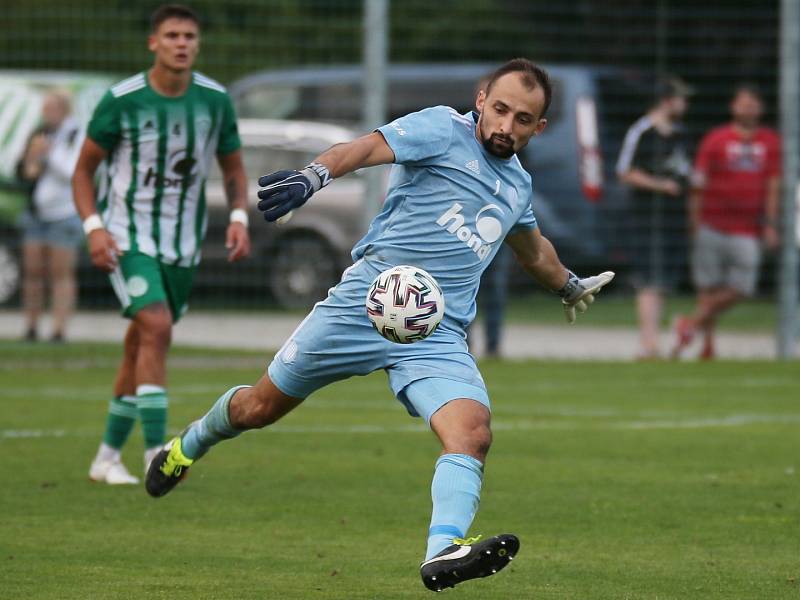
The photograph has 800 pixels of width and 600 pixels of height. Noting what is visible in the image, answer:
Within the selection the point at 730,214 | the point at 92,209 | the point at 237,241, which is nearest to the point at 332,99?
the point at 730,214

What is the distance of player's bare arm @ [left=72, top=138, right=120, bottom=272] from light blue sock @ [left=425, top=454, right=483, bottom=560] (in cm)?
314

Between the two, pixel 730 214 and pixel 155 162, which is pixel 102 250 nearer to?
pixel 155 162

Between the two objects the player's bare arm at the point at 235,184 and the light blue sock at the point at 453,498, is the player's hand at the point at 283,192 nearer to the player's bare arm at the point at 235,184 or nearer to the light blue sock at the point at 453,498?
the light blue sock at the point at 453,498

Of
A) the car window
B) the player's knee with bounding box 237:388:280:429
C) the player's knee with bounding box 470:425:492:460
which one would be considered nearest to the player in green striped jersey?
the player's knee with bounding box 237:388:280:429

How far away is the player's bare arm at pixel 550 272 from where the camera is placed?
21.2 ft

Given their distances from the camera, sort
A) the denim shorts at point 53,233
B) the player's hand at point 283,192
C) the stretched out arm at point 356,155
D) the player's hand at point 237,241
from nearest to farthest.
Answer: the player's hand at point 283,192 < the stretched out arm at point 356,155 < the player's hand at point 237,241 < the denim shorts at point 53,233

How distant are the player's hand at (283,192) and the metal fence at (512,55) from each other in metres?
10.5

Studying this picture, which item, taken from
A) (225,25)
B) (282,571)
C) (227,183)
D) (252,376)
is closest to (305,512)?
(282,571)

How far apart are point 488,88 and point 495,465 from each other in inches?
135

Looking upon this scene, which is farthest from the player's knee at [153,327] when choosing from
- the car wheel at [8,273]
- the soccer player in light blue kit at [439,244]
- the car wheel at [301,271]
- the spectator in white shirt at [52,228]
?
the car wheel at [8,273]

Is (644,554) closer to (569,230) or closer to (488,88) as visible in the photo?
(488,88)

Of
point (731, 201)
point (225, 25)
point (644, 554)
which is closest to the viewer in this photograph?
point (644, 554)

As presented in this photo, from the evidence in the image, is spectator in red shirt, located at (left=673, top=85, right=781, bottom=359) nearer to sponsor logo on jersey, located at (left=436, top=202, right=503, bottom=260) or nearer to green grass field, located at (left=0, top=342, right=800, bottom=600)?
green grass field, located at (left=0, top=342, right=800, bottom=600)

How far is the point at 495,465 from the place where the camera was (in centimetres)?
891
